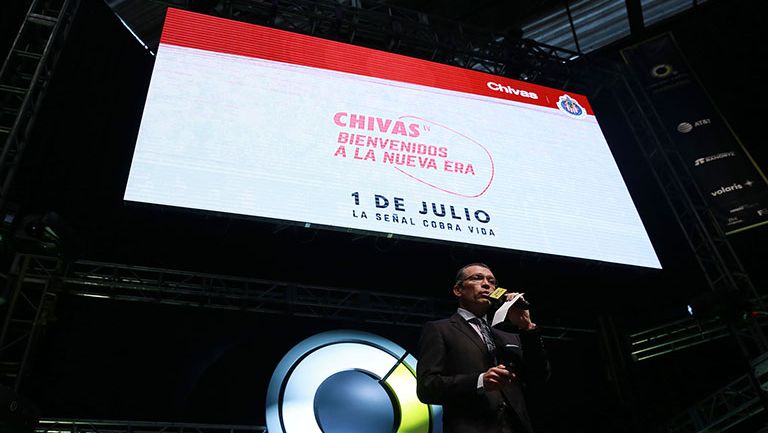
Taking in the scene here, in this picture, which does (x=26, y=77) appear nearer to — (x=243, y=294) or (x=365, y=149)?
(x=243, y=294)

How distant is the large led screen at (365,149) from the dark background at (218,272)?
0.27m

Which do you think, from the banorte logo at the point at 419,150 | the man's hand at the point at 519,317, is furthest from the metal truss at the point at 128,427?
the man's hand at the point at 519,317

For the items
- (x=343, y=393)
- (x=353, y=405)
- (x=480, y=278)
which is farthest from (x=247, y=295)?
(x=480, y=278)

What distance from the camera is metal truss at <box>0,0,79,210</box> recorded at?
4354 millimetres

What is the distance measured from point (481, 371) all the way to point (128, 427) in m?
3.54

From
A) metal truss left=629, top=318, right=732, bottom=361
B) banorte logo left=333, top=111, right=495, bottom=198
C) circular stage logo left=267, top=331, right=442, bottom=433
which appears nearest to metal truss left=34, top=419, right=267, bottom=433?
circular stage logo left=267, top=331, right=442, bottom=433

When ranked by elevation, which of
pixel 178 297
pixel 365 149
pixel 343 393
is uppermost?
pixel 365 149

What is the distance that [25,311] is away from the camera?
206 inches

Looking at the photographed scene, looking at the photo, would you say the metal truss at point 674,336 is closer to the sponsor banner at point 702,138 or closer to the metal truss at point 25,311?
the sponsor banner at point 702,138

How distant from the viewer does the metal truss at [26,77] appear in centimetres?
435

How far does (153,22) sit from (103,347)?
14.6 ft

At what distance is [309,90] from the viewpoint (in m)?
5.54

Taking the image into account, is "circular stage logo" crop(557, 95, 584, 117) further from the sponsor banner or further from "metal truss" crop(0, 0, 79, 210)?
"metal truss" crop(0, 0, 79, 210)

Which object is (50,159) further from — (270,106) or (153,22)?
(153,22)
